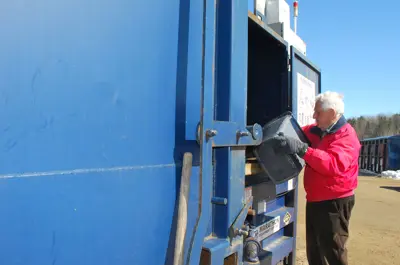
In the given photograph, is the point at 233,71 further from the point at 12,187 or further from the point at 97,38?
the point at 12,187

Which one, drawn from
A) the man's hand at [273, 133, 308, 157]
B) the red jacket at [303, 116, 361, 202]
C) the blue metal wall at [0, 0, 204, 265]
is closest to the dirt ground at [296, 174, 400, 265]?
the red jacket at [303, 116, 361, 202]

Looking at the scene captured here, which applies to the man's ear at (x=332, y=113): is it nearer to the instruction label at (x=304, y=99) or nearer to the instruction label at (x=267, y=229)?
the instruction label at (x=304, y=99)

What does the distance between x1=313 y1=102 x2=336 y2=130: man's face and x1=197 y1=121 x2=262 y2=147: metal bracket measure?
3.74 ft

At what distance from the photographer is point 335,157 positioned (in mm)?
2682

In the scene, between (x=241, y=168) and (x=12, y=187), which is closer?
(x=12, y=187)

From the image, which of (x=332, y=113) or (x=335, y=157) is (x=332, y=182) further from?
(x=332, y=113)

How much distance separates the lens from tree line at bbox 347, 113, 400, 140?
1624 inches

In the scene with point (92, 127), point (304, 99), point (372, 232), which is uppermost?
point (304, 99)

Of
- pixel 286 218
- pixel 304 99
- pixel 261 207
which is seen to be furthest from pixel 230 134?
pixel 304 99

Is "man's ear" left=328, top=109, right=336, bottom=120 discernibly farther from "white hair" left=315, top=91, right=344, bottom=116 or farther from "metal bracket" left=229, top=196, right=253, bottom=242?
"metal bracket" left=229, top=196, right=253, bottom=242

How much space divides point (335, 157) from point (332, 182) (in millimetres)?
282

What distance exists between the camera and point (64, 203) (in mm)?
1045

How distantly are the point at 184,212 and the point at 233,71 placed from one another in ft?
2.36

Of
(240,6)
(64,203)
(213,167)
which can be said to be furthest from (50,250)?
(240,6)
